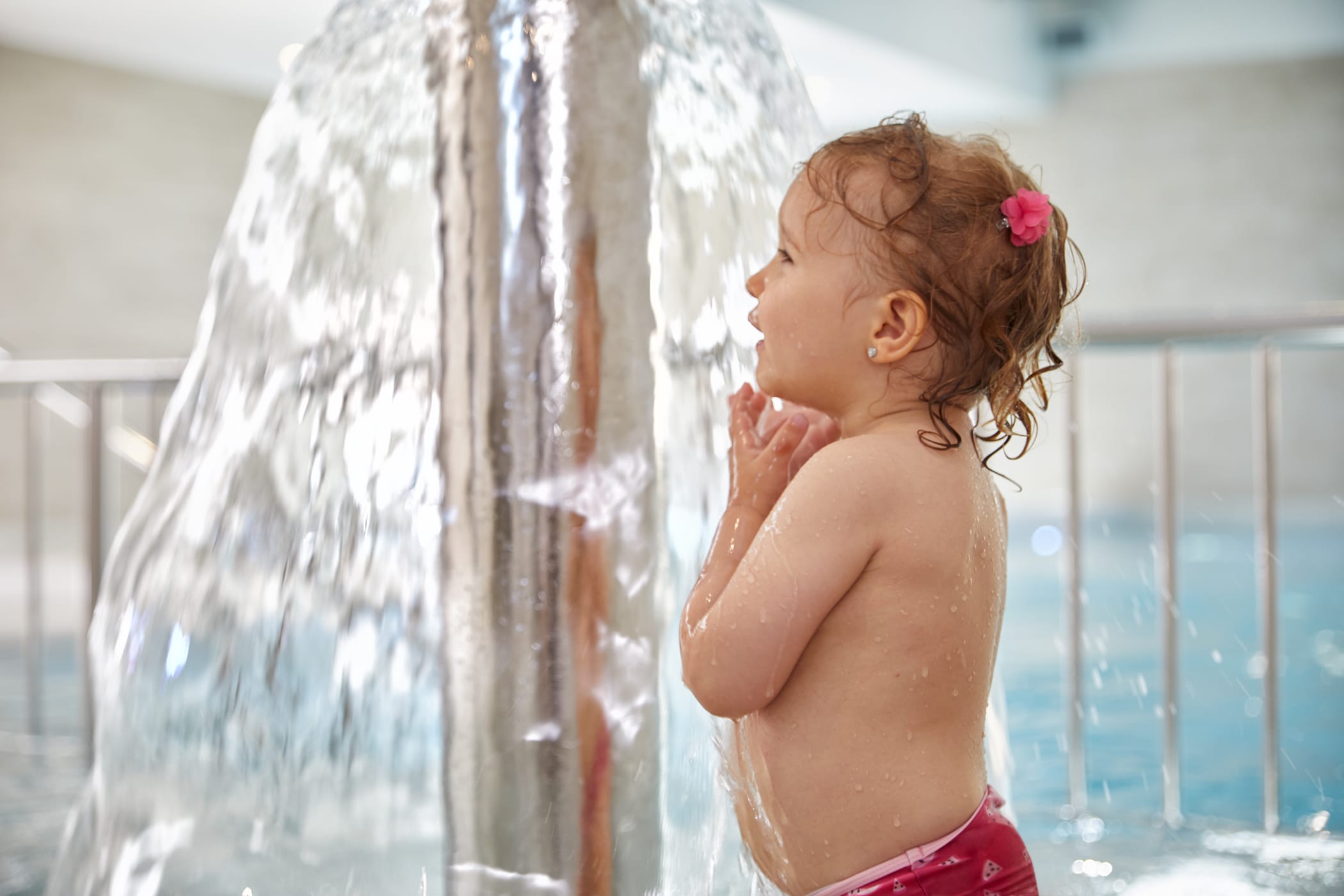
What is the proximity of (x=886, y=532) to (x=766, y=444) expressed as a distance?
0.16 metres

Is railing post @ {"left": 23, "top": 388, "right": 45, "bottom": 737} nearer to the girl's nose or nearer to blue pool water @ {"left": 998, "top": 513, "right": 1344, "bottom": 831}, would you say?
blue pool water @ {"left": 998, "top": 513, "right": 1344, "bottom": 831}

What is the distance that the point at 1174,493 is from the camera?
2.31m

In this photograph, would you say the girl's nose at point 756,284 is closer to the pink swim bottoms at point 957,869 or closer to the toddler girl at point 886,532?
the toddler girl at point 886,532

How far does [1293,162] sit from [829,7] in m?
6.43

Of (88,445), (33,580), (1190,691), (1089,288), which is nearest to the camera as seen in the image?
(88,445)

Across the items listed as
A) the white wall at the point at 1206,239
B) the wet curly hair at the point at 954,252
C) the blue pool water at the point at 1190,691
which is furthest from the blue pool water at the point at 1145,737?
the white wall at the point at 1206,239

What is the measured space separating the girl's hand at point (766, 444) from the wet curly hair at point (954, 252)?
0.12 m

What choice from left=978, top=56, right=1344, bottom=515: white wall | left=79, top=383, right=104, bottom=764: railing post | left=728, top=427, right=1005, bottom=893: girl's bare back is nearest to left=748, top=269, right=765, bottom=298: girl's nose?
left=728, top=427, right=1005, bottom=893: girl's bare back

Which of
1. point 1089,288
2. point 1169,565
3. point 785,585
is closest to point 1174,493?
point 1169,565

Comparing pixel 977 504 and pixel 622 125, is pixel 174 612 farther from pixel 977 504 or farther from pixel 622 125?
pixel 977 504

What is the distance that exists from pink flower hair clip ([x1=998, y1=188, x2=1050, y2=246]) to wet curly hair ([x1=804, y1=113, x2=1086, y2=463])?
0.04 feet

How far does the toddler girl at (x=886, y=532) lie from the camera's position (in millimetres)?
961

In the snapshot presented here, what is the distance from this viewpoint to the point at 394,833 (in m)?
1.28

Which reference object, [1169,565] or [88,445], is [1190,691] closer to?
[1169,565]
